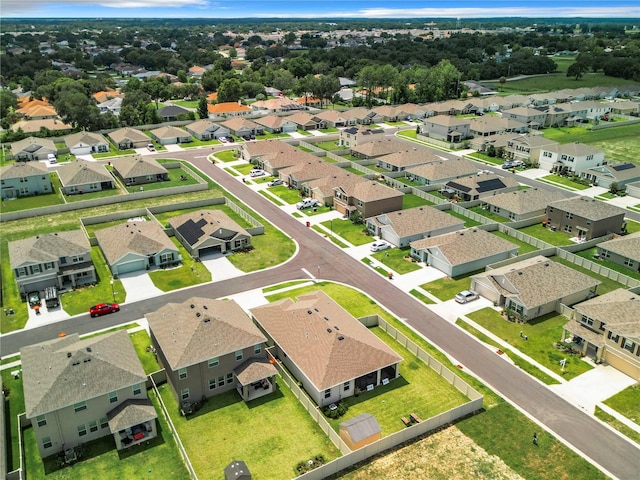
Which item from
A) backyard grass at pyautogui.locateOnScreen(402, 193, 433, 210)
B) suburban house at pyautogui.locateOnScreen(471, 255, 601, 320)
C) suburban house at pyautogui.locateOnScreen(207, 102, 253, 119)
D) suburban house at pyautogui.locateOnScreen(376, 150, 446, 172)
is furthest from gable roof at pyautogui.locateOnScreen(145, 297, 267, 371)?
suburban house at pyautogui.locateOnScreen(207, 102, 253, 119)

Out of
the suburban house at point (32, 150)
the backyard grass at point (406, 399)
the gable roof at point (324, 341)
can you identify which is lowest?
the backyard grass at point (406, 399)

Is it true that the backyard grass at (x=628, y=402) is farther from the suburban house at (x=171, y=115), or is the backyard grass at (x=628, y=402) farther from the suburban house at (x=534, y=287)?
the suburban house at (x=171, y=115)

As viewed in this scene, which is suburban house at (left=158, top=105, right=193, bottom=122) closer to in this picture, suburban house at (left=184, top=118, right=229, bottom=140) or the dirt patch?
suburban house at (left=184, top=118, right=229, bottom=140)

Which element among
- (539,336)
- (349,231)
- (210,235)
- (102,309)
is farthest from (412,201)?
(102,309)

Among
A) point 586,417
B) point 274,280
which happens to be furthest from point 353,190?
point 586,417

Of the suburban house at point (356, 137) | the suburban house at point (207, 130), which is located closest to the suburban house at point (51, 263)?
the suburban house at point (207, 130)

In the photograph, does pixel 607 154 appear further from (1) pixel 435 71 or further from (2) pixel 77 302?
(2) pixel 77 302
